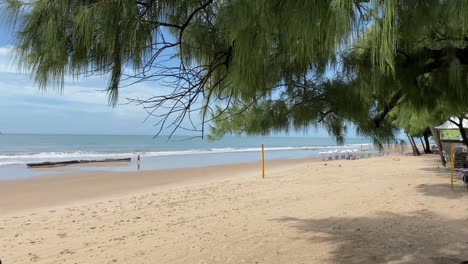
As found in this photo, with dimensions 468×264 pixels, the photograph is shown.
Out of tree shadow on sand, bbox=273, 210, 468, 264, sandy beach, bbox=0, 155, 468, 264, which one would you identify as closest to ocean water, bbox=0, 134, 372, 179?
sandy beach, bbox=0, 155, 468, 264

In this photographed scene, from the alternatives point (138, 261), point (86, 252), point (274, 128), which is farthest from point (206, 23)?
point (86, 252)

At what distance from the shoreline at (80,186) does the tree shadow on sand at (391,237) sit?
6696 mm

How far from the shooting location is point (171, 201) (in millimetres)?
9758

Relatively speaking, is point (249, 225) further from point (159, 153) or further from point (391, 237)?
point (159, 153)

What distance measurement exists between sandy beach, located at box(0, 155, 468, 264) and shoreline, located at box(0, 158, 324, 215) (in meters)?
0.13

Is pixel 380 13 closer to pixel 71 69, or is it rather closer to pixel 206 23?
pixel 206 23

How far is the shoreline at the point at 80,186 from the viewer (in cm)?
1091

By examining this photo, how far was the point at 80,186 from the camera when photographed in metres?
13.9

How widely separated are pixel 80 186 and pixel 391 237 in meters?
11.0

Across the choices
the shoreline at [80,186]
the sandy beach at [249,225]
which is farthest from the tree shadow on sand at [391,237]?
the shoreline at [80,186]

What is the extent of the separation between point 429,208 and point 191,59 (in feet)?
21.2

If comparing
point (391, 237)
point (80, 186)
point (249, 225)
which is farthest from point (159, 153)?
point (391, 237)

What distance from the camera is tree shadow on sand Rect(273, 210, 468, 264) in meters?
4.60

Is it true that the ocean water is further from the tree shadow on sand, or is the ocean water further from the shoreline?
the tree shadow on sand
